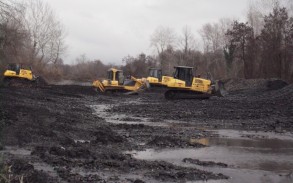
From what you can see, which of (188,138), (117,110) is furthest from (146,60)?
(188,138)

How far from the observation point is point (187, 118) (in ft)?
63.6

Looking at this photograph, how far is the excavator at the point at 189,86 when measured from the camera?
3009 centimetres

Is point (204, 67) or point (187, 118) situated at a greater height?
point (204, 67)

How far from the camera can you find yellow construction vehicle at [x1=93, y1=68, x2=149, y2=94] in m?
38.1

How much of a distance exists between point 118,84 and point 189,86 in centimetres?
974

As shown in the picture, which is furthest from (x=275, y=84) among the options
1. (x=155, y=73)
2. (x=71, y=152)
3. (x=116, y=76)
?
(x=71, y=152)

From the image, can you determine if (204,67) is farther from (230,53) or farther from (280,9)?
(280,9)

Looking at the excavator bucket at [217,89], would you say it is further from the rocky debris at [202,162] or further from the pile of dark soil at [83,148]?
the rocky debris at [202,162]

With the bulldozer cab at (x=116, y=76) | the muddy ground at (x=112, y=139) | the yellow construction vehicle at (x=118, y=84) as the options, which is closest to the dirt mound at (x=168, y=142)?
the muddy ground at (x=112, y=139)

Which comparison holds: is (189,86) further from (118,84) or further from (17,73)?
(17,73)

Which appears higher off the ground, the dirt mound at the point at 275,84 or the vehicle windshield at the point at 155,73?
the vehicle windshield at the point at 155,73

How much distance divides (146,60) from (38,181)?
78.4m

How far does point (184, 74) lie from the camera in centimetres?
3094

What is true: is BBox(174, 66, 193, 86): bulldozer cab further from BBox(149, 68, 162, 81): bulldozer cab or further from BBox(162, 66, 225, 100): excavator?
BBox(149, 68, 162, 81): bulldozer cab
